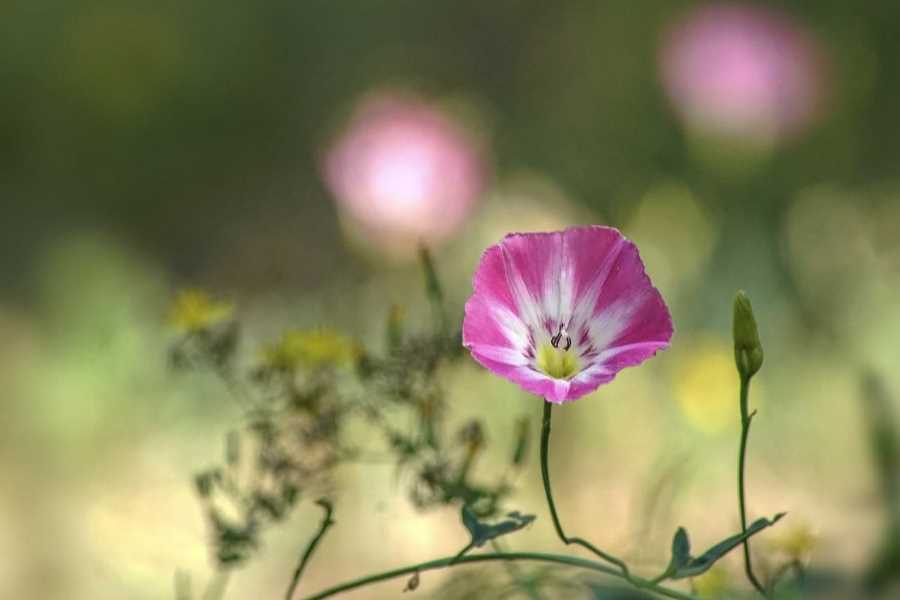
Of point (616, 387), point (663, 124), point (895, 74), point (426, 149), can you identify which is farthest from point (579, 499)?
point (895, 74)

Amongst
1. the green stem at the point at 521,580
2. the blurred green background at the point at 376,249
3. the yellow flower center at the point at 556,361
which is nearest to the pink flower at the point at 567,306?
the yellow flower center at the point at 556,361

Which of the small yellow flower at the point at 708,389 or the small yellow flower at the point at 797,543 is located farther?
the small yellow flower at the point at 708,389

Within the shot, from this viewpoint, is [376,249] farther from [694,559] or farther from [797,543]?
Result: [694,559]

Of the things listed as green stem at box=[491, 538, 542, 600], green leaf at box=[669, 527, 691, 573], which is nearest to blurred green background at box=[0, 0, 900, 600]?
green stem at box=[491, 538, 542, 600]

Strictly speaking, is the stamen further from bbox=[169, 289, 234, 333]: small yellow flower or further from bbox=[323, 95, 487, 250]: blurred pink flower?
bbox=[323, 95, 487, 250]: blurred pink flower

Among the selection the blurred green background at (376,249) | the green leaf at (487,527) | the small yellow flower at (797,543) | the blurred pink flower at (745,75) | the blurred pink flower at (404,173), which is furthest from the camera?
the blurred pink flower at (745,75)

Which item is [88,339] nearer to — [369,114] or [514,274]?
[369,114]

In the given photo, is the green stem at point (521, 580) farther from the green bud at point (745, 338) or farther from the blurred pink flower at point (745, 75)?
the blurred pink flower at point (745, 75)
